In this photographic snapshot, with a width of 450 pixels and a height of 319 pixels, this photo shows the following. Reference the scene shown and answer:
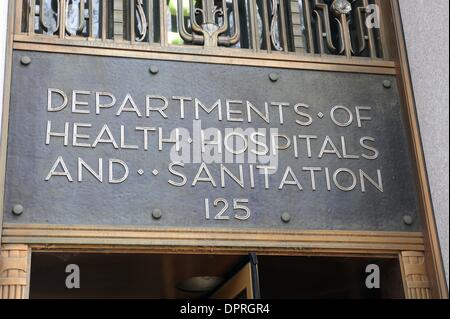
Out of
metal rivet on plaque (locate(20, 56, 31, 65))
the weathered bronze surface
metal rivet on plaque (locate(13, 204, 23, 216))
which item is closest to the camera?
metal rivet on plaque (locate(13, 204, 23, 216))

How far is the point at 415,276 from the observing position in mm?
5770

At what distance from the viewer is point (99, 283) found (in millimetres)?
6742

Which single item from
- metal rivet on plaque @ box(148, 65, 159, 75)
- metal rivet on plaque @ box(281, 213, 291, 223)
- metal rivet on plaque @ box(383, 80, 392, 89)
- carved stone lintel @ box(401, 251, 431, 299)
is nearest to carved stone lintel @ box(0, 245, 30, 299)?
metal rivet on plaque @ box(148, 65, 159, 75)

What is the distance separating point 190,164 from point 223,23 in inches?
51.5

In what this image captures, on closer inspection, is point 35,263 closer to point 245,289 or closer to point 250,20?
point 245,289

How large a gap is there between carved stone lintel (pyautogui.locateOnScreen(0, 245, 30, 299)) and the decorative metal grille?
5.59 feet

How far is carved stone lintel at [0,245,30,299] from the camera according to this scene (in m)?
5.14

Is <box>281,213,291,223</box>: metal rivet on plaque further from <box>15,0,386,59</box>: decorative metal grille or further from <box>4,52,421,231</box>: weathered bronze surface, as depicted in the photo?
<box>15,0,386,59</box>: decorative metal grille

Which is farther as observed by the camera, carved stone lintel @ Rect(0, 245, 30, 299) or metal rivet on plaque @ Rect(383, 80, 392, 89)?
metal rivet on plaque @ Rect(383, 80, 392, 89)

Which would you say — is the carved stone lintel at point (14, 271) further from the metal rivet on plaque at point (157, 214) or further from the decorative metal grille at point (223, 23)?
the decorative metal grille at point (223, 23)

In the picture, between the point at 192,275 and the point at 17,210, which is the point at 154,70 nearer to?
the point at 17,210

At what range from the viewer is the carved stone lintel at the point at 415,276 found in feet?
18.8

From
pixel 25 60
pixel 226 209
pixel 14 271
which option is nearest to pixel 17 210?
pixel 14 271
